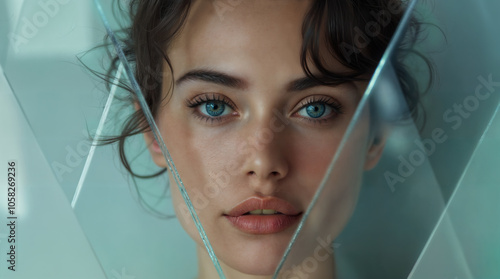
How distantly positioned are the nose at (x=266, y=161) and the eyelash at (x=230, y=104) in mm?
38

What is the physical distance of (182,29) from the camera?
0.67m

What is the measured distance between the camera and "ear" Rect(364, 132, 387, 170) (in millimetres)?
580

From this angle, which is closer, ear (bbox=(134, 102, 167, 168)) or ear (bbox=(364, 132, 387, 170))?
ear (bbox=(364, 132, 387, 170))

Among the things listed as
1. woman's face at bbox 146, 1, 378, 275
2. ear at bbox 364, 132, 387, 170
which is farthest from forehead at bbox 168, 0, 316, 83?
ear at bbox 364, 132, 387, 170

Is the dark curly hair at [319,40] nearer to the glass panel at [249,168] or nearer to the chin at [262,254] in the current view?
the glass panel at [249,168]

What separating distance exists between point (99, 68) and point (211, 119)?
0.15m

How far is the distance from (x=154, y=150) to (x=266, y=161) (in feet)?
0.55

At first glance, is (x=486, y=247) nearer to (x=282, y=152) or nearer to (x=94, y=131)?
(x=282, y=152)

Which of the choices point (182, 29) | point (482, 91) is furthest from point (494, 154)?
point (182, 29)

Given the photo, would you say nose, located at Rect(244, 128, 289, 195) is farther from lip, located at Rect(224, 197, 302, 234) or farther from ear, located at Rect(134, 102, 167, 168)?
ear, located at Rect(134, 102, 167, 168)

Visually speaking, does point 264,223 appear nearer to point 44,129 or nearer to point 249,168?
point 249,168

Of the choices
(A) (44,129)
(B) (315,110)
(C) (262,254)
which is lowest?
(C) (262,254)

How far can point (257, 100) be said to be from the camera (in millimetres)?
644

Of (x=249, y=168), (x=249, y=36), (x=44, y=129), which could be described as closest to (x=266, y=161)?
(x=249, y=168)
